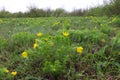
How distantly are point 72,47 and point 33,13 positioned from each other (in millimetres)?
17306

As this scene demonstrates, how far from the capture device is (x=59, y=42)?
295 centimetres

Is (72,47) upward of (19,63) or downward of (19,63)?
upward

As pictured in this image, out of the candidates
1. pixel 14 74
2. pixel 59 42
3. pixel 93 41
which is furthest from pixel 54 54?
pixel 93 41

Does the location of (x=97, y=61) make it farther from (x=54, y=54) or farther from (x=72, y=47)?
(x=54, y=54)

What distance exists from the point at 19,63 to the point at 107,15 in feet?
15.9

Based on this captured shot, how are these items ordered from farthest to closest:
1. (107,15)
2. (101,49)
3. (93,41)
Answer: (107,15), (93,41), (101,49)

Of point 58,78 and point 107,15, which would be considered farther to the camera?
point 107,15

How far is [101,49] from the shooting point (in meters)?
3.13

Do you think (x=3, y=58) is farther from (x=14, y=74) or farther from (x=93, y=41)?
(x=93, y=41)

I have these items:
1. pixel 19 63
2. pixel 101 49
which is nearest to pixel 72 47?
pixel 101 49

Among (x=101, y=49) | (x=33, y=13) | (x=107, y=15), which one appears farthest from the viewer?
(x=33, y=13)

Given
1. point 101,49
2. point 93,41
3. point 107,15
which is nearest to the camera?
point 101,49

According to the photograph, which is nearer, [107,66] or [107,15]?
[107,66]

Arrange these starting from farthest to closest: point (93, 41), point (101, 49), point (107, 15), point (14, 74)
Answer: point (107, 15)
point (93, 41)
point (101, 49)
point (14, 74)
